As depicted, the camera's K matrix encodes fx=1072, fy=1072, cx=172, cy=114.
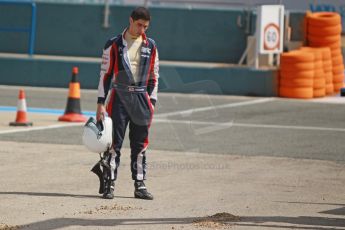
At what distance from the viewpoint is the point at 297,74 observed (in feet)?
71.5

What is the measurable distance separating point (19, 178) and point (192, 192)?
184 cm

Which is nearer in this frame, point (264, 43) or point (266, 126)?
point (266, 126)

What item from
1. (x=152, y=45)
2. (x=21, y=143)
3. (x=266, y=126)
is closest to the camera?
(x=152, y=45)

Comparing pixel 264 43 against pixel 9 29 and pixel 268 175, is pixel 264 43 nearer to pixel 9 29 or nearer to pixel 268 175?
pixel 9 29

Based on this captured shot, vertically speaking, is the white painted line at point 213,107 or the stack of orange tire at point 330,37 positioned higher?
the stack of orange tire at point 330,37

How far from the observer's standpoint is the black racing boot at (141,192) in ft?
31.8

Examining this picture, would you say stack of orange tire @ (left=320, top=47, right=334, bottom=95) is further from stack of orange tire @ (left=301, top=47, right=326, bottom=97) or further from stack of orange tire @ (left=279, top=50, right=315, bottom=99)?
stack of orange tire @ (left=279, top=50, right=315, bottom=99)

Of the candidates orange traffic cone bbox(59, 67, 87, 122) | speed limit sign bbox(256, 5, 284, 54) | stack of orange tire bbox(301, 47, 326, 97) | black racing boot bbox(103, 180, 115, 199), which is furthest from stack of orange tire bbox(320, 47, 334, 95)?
black racing boot bbox(103, 180, 115, 199)

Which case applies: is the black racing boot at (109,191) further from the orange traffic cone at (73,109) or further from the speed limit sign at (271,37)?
the speed limit sign at (271,37)

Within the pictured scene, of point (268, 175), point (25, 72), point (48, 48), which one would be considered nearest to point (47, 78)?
point (25, 72)

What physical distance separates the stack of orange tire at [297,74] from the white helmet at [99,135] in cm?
1247

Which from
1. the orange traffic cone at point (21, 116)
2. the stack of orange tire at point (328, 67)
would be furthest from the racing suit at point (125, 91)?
the stack of orange tire at point (328, 67)

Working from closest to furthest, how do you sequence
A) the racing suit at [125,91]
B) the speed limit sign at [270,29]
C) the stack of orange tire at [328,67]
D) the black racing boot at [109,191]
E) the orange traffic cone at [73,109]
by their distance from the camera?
the black racing boot at [109,191], the racing suit at [125,91], the orange traffic cone at [73,109], the speed limit sign at [270,29], the stack of orange tire at [328,67]

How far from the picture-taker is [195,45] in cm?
2542
